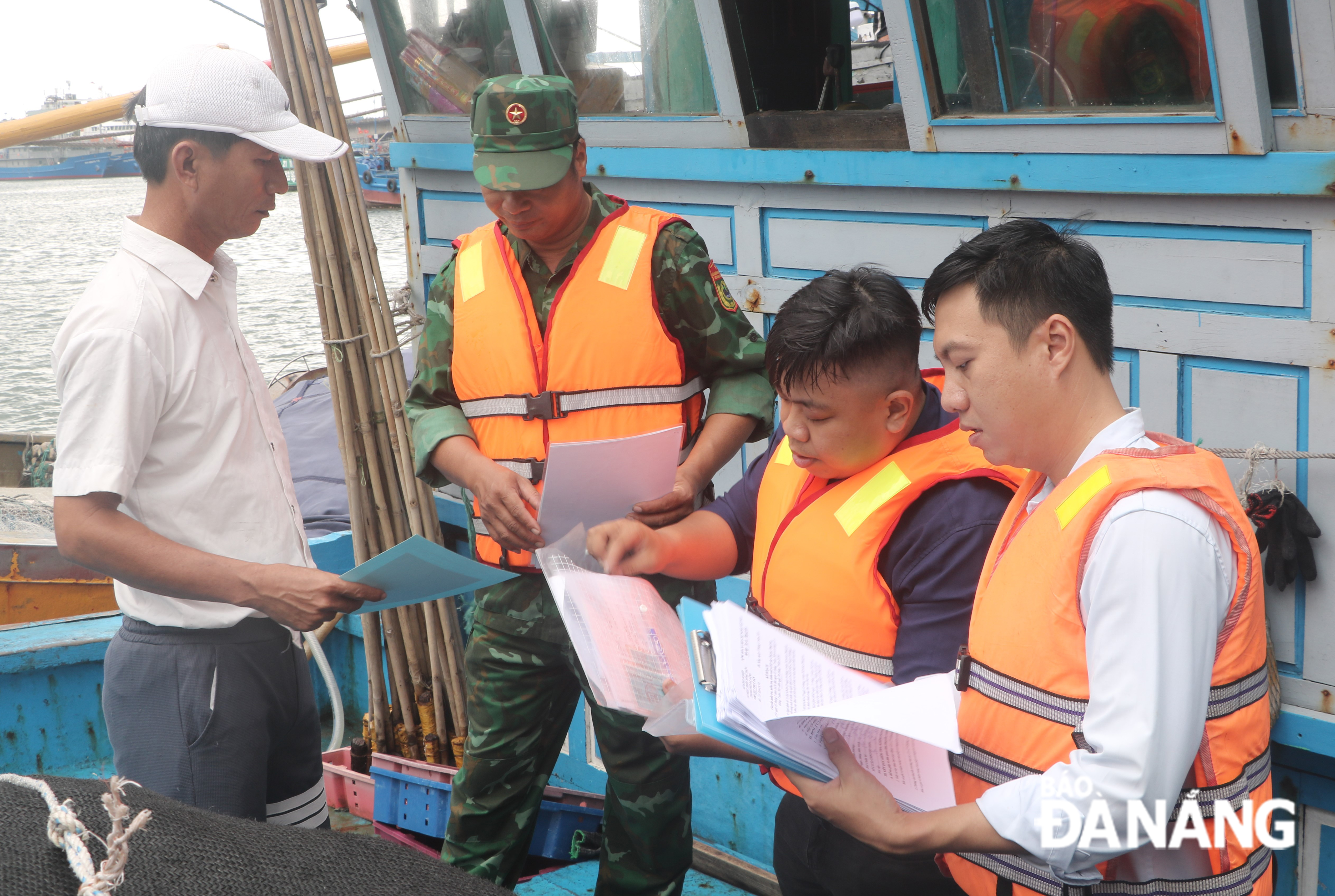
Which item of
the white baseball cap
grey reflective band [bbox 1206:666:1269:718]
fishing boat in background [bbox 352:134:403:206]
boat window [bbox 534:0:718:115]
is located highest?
fishing boat in background [bbox 352:134:403:206]

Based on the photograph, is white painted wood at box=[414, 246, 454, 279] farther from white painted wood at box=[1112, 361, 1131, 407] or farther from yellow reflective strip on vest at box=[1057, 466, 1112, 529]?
yellow reflective strip on vest at box=[1057, 466, 1112, 529]

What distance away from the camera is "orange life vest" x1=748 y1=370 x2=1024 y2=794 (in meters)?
1.54

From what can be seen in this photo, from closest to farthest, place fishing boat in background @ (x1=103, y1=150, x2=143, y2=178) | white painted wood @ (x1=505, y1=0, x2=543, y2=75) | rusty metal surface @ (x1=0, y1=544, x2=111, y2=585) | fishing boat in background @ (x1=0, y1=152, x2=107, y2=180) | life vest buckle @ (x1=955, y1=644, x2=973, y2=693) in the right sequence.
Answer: life vest buckle @ (x1=955, y1=644, x2=973, y2=693), white painted wood @ (x1=505, y1=0, x2=543, y2=75), rusty metal surface @ (x1=0, y1=544, x2=111, y2=585), fishing boat in background @ (x1=103, y1=150, x2=143, y2=178), fishing boat in background @ (x1=0, y1=152, x2=107, y2=180)

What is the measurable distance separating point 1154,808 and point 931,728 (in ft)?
0.78

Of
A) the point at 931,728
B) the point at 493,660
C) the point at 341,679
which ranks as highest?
the point at 931,728

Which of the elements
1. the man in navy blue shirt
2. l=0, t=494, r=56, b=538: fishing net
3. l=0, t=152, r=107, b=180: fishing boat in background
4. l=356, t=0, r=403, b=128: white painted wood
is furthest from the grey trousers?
l=0, t=152, r=107, b=180: fishing boat in background

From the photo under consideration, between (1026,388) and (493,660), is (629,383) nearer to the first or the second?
(493,660)

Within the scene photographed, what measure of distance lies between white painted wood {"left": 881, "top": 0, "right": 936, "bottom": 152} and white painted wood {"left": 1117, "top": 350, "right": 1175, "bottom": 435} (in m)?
0.65

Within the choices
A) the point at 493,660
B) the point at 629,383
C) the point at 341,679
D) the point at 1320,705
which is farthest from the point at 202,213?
the point at 341,679

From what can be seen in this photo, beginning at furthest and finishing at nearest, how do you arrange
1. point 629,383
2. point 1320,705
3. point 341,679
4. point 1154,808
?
1. point 341,679
2. point 629,383
3. point 1320,705
4. point 1154,808

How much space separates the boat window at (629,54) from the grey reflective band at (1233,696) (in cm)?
224

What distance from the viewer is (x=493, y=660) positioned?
2.33 metres

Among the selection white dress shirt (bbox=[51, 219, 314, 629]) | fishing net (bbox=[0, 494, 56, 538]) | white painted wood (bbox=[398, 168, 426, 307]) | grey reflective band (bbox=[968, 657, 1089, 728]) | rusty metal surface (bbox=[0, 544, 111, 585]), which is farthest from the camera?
fishing net (bbox=[0, 494, 56, 538])

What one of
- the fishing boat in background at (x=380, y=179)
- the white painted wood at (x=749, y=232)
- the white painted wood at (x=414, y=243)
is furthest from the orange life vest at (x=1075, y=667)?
the fishing boat in background at (x=380, y=179)
